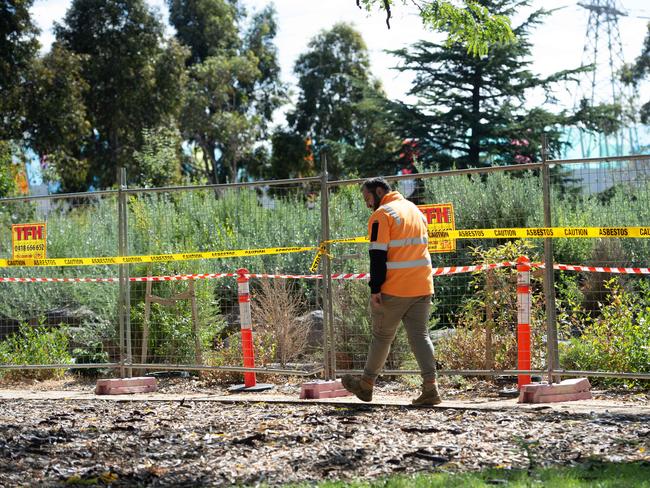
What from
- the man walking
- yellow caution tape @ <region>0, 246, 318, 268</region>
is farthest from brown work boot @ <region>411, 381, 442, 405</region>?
yellow caution tape @ <region>0, 246, 318, 268</region>

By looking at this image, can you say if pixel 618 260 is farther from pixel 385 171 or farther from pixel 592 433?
pixel 385 171

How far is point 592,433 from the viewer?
280 inches

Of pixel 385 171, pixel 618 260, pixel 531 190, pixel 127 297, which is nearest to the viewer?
pixel 127 297

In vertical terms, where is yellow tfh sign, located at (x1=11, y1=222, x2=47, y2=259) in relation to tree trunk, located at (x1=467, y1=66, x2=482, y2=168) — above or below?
below

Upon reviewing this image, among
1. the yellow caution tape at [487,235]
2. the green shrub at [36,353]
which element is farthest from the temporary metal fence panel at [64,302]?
the yellow caution tape at [487,235]

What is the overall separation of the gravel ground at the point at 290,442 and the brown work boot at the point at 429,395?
13 cm

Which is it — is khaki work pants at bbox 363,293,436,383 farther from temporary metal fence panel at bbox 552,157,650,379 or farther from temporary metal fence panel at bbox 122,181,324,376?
temporary metal fence panel at bbox 552,157,650,379

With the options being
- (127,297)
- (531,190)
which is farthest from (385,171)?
(127,297)

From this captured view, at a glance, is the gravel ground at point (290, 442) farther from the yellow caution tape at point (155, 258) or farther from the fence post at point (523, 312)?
the yellow caution tape at point (155, 258)

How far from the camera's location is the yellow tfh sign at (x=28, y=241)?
12.0 meters

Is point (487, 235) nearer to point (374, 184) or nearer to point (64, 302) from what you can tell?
point (374, 184)

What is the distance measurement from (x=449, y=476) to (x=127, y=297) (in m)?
6.36

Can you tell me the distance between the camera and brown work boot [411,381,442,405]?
28.7ft

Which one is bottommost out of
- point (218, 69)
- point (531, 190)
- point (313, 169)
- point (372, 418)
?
point (372, 418)
